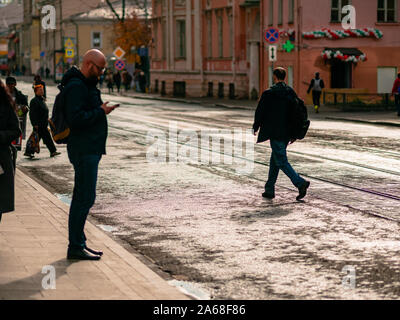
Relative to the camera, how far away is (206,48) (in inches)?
2251

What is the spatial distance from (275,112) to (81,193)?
14.9 ft

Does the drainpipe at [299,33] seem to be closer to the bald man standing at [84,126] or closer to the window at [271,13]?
the window at [271,13]

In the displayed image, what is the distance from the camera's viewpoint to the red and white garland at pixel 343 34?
144ft

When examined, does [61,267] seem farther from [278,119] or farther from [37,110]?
[37,110]

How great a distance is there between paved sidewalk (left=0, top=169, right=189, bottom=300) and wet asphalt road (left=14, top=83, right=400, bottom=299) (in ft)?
1.23

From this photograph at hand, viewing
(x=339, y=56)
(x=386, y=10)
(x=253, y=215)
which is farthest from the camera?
(x=386, y=10)

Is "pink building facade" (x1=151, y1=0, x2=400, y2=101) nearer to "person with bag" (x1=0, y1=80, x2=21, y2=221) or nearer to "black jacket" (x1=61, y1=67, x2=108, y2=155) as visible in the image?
"black jacket" (x1=61, y1=67, x2=108, y2=155)

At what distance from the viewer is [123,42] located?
7069 centimetres

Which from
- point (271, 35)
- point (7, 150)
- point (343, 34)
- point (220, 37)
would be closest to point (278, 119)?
point (7, 150)

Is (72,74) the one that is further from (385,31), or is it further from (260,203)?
(385,31)

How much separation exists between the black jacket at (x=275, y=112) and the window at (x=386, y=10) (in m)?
33.6

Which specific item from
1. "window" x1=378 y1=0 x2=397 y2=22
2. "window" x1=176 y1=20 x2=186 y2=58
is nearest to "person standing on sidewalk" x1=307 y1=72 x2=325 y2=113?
"window" x1=378 y1=0 x2=397 y2=22

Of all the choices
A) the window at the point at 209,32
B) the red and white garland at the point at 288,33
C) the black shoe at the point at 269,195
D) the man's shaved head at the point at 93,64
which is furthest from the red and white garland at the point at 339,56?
A: the man's shaved head at the point at 93,64

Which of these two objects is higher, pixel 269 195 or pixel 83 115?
pixel 83 115
